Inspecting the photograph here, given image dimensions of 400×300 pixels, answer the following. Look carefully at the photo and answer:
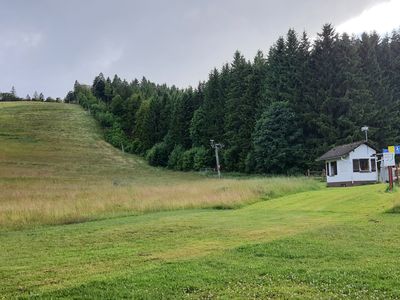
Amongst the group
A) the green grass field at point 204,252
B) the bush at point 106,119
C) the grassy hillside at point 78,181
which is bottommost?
the green grass field at point 204,252

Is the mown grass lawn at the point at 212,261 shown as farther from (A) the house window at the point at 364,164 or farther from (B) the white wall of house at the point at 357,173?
→ (A) the house window at the point at 364,164

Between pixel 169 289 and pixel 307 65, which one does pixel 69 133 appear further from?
pixel 169 289

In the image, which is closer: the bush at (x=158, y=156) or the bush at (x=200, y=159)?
the bush at (x=200, y=159)

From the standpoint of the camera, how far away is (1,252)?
12977mm

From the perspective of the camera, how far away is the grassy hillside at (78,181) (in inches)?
1001

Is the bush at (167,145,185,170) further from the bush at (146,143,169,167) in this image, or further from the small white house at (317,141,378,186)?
the small white house at (317,141,378,186)

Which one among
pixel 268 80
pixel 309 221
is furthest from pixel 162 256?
pixel 268 80

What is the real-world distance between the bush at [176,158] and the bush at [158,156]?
268cm

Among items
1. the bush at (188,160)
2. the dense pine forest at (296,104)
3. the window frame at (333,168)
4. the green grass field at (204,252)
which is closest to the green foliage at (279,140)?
the dense pine forest at (296,104)

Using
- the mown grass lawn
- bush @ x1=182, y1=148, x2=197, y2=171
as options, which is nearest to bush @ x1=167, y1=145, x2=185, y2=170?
bush @ x1=182, y1=148, x2=197, y2=171

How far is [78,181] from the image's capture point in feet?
183

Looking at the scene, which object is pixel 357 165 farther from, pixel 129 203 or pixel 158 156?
pixel 158 156

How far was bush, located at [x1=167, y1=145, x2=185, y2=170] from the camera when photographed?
81.1 m

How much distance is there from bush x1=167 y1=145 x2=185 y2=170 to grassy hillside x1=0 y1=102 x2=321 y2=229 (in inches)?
170
